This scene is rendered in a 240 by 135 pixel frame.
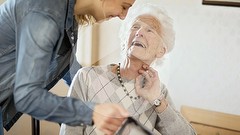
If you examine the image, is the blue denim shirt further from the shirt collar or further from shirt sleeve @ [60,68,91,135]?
shirt sleeve @ [60,68,91,135]

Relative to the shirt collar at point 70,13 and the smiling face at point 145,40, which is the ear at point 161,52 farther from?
the shirt collar at point 70,13

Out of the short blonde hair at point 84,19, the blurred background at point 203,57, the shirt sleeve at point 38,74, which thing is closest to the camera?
the shirt sleeve at point 38,74

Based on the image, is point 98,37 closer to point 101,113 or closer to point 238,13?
point 101,113

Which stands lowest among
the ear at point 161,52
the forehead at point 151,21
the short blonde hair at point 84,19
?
the ear at point 161,52

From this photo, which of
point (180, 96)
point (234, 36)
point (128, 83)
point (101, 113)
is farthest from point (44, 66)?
point (234, 36)

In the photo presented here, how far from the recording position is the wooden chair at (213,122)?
0.85m

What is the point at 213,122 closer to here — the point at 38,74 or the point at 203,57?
the point at 203,57

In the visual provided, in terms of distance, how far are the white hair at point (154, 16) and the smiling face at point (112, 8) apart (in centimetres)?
8

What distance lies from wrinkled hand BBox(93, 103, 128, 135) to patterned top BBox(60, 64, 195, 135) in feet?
0.36

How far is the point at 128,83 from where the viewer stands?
698mm

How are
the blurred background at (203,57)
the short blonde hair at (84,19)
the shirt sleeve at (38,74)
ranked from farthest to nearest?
the blurred background at (203,57)
the short blonde hair at (84,19)
the shirt sleeve at (38,74)

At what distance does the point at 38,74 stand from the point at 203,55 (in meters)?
0.48

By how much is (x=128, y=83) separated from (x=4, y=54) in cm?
28

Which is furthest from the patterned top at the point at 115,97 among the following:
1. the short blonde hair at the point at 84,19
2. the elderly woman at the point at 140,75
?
the short blonde hair at the point at 84,19
